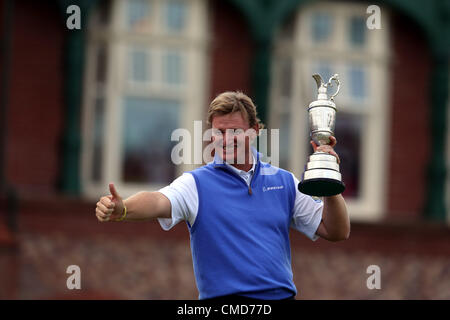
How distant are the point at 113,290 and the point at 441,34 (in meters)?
5.61

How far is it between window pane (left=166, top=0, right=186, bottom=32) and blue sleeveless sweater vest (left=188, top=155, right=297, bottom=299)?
24.3 ft

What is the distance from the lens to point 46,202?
35.3 ft

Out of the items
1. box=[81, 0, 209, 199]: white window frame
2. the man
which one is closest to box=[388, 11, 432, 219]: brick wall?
box=[81, 0, 209, 199]: white window frame

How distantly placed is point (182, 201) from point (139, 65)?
7429 mm

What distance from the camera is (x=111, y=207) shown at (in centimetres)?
390

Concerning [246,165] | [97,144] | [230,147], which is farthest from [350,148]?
[230,147]

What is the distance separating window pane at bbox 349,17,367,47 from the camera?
39.6ft

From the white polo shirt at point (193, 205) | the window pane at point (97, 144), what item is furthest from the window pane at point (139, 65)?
the white polo shirt at point (193, 205)

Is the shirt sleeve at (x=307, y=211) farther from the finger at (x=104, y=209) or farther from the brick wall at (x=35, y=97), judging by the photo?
the brick wall at (x=35, y=97)

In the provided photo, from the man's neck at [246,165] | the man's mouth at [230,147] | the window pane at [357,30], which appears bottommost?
the man's neck at [246,165]

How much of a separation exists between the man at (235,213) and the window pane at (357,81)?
7.78 m

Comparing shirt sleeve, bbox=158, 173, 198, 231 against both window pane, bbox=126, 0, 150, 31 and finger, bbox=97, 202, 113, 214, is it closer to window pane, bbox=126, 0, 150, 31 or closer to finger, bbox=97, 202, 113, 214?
finger, bbox=97, 202, 113, 214

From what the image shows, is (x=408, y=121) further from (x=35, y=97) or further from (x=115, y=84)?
(x=35, y=97)

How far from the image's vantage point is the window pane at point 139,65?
37.5 feet
